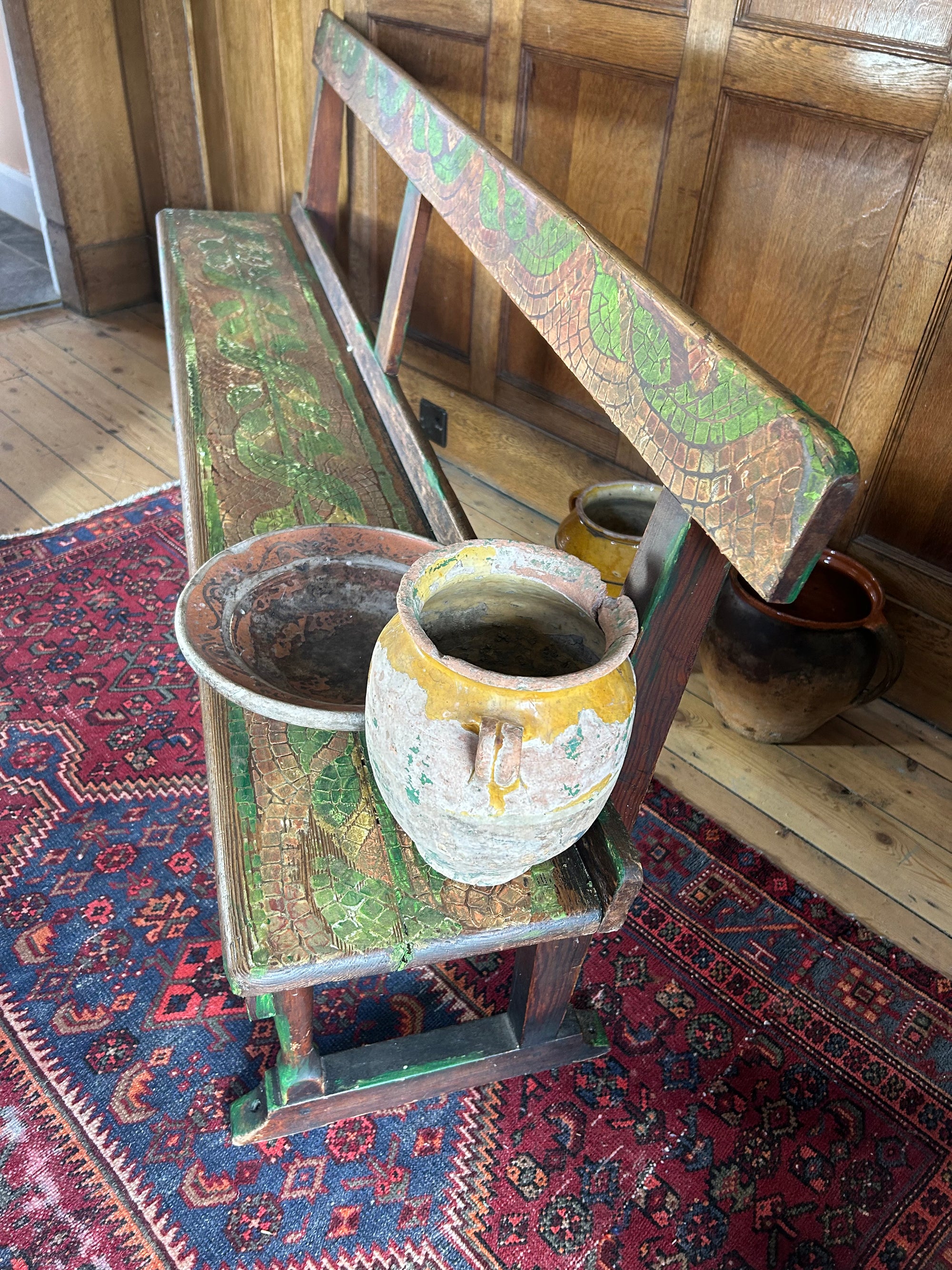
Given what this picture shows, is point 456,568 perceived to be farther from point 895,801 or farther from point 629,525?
point 895,801

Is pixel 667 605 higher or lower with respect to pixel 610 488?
higher

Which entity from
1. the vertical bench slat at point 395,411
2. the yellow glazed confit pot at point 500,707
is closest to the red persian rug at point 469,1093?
the yellow glazed confit pot at point 500,707

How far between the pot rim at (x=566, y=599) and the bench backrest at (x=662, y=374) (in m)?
0.13

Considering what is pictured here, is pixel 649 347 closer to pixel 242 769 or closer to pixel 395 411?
pixel 242 769

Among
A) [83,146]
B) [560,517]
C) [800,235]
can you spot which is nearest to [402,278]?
[800,235]

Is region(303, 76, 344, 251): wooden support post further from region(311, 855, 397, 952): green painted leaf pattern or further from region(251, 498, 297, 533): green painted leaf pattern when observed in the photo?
region(311, 855, 397, 952): green painted leaf pattern

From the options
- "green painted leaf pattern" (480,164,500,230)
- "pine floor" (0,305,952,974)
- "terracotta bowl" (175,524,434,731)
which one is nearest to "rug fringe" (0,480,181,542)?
"pine floor" (0,305,952,974)

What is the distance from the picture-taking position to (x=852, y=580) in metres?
2.06

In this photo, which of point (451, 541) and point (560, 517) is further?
point (560, 517)

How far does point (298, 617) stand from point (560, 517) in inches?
59.6

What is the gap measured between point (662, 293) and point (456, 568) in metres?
0.38

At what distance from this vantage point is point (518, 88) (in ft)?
7.67

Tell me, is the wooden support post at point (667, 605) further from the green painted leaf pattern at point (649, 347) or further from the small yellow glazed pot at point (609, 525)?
the small yellow glazed pot at point (609, 525)

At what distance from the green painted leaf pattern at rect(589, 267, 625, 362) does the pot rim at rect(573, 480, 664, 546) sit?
2.98 feet
